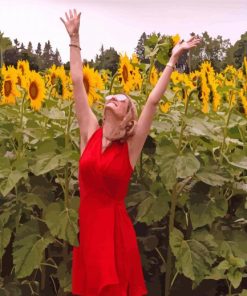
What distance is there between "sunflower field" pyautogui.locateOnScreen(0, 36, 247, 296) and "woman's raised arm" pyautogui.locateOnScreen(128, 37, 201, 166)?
19cm

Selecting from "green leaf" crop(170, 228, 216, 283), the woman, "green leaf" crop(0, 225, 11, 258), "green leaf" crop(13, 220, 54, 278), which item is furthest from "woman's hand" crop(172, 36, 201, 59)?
"green leaf" crop(0, 225, 11, 258)

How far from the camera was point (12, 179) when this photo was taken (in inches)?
114

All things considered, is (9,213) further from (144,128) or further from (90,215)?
(144,128)

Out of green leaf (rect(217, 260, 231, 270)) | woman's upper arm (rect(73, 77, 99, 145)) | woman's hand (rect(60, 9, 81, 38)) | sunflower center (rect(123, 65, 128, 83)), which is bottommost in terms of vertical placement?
green leaf (rect(217, 260, 231, 270))

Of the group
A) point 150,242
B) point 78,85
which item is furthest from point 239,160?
point 78,85

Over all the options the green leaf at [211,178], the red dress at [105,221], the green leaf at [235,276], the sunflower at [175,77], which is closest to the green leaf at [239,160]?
the green leaf at [211,178]

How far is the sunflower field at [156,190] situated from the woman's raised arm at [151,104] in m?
0.19

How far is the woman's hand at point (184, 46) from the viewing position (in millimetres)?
2621

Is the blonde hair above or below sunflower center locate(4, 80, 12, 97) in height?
below

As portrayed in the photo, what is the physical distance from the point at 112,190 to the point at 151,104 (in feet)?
1.19

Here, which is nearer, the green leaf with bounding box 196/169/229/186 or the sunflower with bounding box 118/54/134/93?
the green leaf with bounding box 196/169/229/186

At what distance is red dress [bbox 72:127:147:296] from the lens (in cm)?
255

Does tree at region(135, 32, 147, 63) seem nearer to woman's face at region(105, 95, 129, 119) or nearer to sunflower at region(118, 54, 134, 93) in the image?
sunflower at region(118, 54, 134, 93)

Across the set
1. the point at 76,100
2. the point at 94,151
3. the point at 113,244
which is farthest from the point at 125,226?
the point at 76,100
